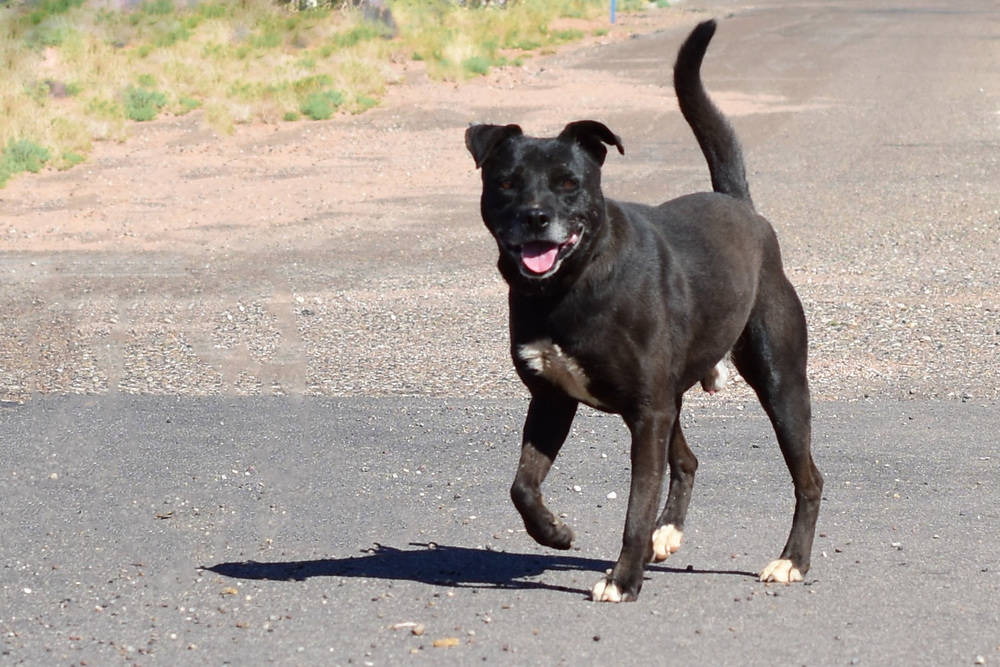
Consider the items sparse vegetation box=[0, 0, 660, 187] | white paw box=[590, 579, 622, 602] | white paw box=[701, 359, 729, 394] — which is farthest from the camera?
sparse vegetation box=[0, 0, 660, 187]

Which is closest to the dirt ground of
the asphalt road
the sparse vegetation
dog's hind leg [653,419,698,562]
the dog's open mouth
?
the sparse vegetation

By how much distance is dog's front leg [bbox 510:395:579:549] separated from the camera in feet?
17.1

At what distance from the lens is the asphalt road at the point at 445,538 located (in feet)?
15.5

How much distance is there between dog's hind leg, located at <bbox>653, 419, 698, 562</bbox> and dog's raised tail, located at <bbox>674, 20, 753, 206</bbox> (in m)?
1.04

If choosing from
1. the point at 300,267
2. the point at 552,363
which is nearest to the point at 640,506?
the point at 552,363

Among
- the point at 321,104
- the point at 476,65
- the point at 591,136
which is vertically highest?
the point at 591,136

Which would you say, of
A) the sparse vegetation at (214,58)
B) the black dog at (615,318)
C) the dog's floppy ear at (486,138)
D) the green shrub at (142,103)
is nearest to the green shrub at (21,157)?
the sparse vegetation at (214,58)

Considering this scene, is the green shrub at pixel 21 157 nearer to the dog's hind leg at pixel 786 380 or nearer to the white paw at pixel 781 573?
the dog's hind leg at pixel 786 380

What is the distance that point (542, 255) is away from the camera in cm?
496

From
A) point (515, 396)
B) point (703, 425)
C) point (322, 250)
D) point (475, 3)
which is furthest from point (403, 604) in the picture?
point (475, 3)

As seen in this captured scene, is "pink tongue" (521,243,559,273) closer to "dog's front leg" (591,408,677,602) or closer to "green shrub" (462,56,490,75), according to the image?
"dog's front leg" (591,408,677,602)

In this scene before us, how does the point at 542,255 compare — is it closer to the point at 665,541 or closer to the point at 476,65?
the point at 665,541

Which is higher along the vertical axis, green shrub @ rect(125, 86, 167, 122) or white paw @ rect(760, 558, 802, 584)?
white paw @ rect(760, 558, 802, 584)

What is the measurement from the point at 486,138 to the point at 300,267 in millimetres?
8858
